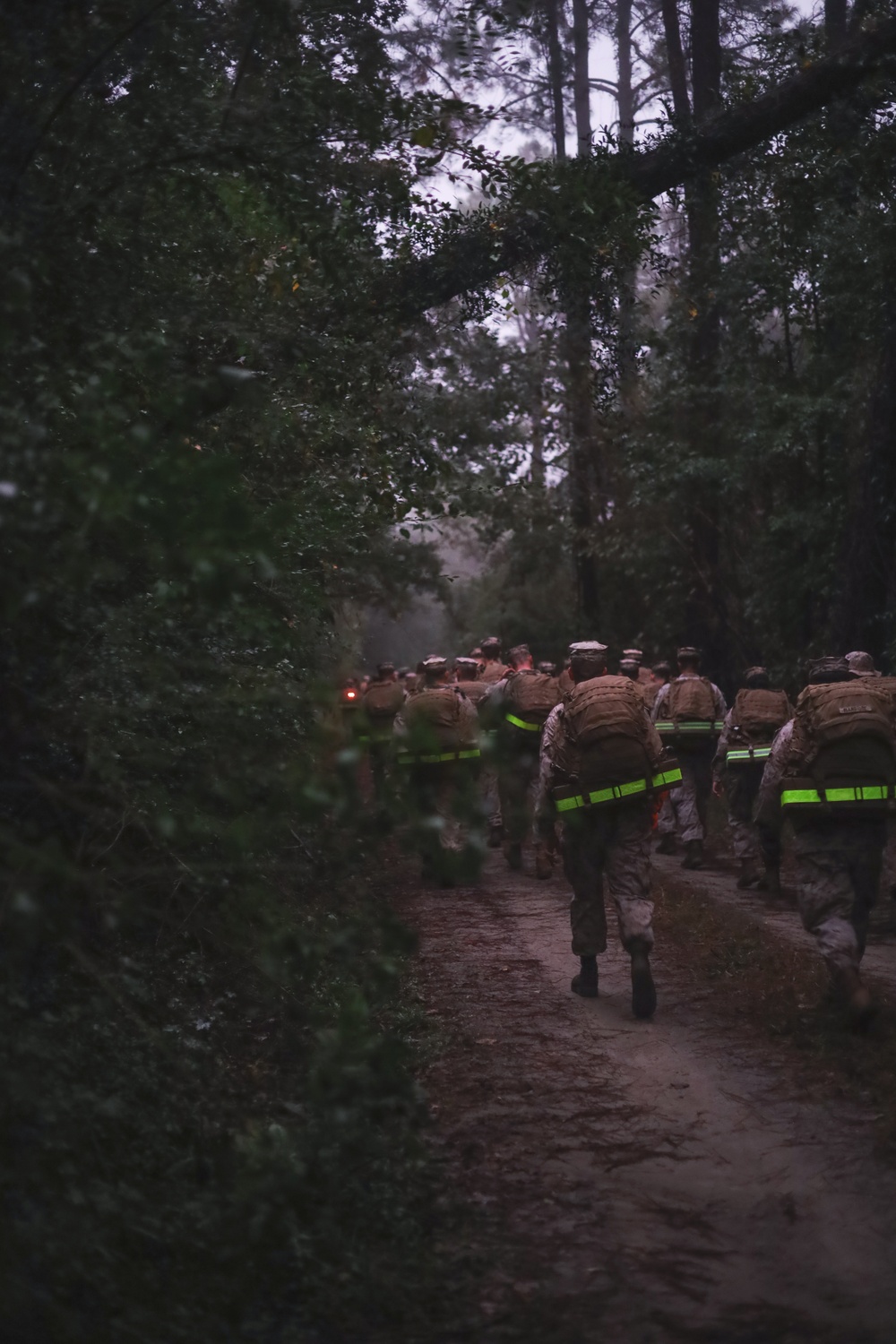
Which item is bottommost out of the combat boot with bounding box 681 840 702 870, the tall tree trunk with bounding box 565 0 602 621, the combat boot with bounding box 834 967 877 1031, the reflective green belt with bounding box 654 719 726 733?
the combat boot with bounding box 681 840 702 870

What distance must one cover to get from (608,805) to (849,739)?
1542 millimetres

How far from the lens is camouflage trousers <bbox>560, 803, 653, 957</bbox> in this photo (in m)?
8.51

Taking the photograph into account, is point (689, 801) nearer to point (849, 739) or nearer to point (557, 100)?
point (849, 739)

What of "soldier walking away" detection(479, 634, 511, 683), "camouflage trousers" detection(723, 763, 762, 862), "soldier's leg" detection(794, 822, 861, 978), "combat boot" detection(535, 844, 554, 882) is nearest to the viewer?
"soldier's leg" detection(794, 822, 861, 978)

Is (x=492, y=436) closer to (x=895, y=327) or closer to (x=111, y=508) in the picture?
(x=895, y=327)

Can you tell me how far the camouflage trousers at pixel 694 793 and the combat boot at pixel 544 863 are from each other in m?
1.65

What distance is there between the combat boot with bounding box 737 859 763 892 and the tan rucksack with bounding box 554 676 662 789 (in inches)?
205

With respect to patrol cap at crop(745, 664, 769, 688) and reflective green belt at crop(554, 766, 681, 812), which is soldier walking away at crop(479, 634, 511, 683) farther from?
reflective green belt at crop(554, 766, 681, 812)

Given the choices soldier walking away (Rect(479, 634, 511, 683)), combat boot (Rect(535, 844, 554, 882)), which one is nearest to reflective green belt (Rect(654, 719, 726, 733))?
combat boot (Rect(535, 844, 554, 882))

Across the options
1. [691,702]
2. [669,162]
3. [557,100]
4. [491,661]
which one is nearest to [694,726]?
[691,702]

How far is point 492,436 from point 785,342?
10.4 meters

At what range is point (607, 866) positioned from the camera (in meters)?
8.73

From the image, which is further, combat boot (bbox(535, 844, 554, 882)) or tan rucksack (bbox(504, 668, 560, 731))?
tan rucksack (bbox(504, 668, 560, 731))

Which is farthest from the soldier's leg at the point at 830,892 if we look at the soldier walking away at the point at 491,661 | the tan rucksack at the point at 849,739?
the soldier walking away at the point at 491,661
